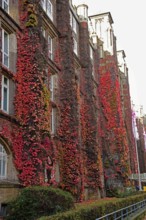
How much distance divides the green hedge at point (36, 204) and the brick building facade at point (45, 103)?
201 centimetres

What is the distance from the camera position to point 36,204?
43.3ft

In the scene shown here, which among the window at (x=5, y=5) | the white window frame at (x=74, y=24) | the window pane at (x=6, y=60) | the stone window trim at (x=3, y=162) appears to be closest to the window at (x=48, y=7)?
the white window frame at (x=74, y=24)

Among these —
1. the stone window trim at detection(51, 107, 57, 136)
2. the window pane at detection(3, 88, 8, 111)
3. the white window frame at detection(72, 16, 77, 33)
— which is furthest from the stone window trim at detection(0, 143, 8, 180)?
the white window frame at detection(72, 16, 77, 33)

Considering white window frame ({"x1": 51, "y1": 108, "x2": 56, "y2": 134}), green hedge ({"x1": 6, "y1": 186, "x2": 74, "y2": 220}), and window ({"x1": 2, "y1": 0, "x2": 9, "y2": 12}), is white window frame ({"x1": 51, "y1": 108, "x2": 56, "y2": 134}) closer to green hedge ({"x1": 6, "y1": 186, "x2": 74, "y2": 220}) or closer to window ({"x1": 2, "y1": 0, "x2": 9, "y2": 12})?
window ({"x1": 2, "y1": 0, "x2": 9, "y2": 12})

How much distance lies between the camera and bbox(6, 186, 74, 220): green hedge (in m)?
13.2

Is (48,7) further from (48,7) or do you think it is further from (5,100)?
(5,100)

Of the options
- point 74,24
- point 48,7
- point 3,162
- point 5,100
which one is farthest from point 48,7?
point 3,162

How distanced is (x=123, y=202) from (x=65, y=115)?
8295 millimetres

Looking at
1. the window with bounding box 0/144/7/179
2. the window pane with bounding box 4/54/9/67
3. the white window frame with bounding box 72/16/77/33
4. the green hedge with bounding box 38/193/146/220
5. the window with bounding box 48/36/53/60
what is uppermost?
the white window frame with bounding box 72/16/77/33

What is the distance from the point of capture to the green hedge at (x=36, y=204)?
13.2 meters

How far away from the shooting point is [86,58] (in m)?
33.3

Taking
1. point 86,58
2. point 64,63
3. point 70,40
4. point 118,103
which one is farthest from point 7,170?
point 118,103

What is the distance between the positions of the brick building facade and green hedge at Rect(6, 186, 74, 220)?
79.0 inches

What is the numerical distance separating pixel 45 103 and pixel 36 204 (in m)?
7.51
